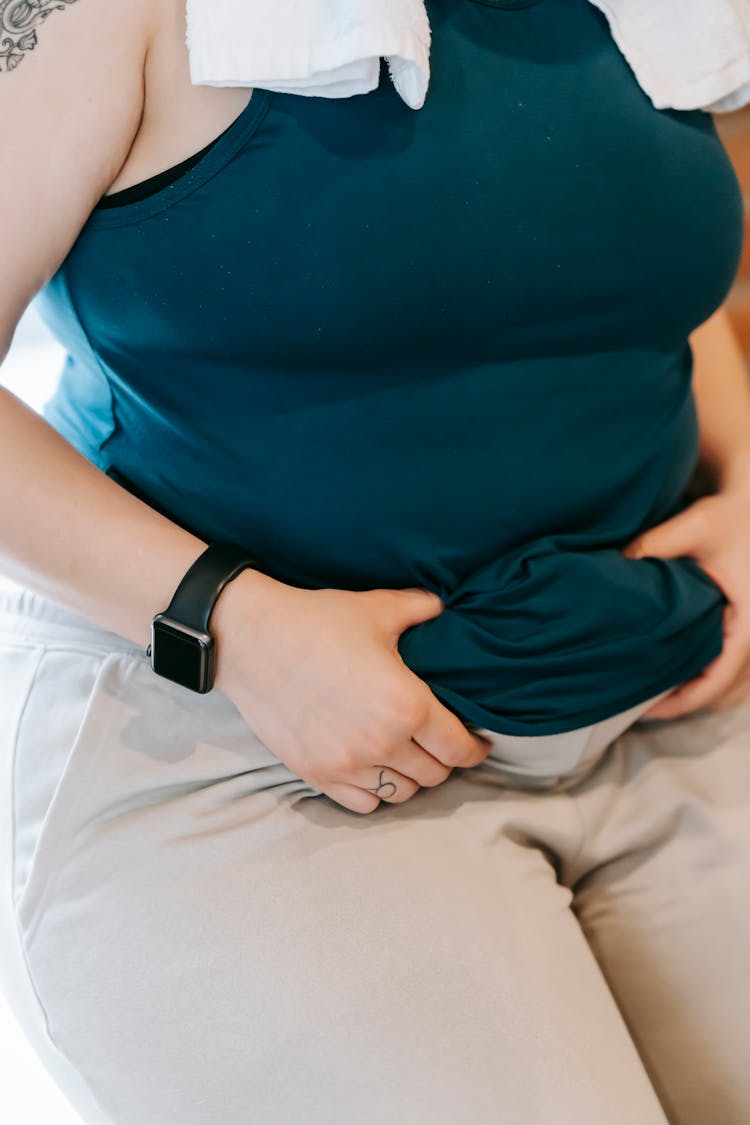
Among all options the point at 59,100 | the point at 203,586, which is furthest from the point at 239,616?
the point at 59,100

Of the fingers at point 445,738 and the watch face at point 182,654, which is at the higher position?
the watch face at point 182,654

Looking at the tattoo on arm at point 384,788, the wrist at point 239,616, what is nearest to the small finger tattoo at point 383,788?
the tattoo on arm at point 384,788

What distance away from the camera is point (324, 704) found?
77cm

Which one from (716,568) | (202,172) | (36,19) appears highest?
(36,19)

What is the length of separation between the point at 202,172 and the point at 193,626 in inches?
11.7

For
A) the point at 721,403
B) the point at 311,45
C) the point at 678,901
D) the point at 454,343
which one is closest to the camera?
the point at 311,45

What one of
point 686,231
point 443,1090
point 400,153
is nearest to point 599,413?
point 686,231

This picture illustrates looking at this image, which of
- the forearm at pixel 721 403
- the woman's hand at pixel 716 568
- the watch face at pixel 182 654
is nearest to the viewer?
the watch face at pixel 182 654

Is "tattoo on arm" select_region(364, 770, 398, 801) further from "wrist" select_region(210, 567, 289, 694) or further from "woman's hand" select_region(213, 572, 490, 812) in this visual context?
"wrist" select_region(210, 567, 289, 694)

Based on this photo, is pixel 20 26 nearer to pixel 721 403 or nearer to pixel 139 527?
pixel 139 527

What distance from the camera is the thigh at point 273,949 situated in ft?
2.34

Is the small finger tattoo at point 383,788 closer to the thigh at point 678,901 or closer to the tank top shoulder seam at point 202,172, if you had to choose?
the thigh at point 678,901

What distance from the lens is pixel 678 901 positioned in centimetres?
89

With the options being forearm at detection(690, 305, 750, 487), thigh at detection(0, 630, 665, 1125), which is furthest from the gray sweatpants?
forearm at detection(690, 305, 750, 487)
